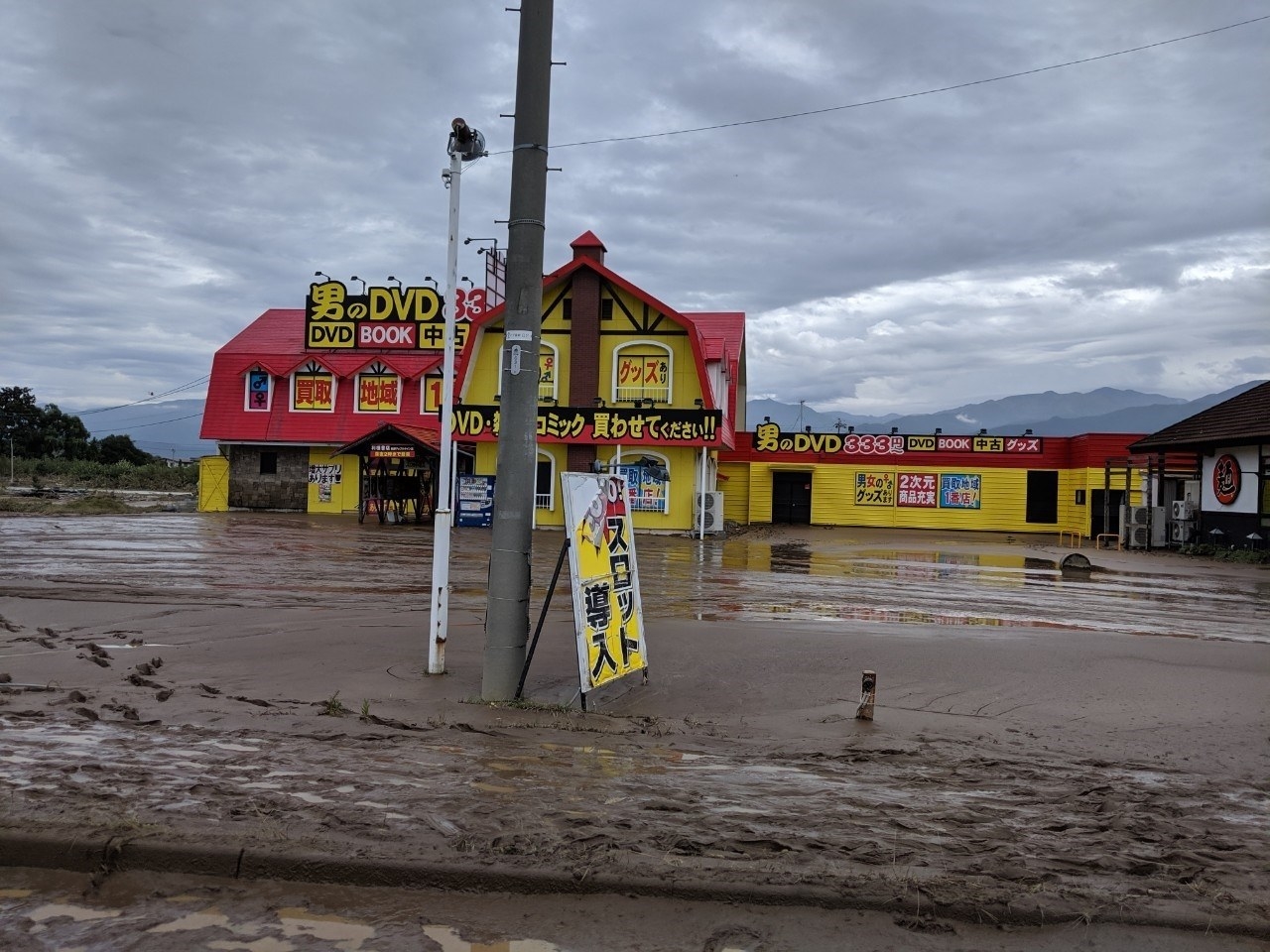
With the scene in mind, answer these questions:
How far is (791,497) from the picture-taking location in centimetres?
4109

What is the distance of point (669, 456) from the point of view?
31.8m

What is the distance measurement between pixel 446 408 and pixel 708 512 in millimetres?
23292

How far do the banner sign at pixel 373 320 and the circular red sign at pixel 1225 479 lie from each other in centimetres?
2608

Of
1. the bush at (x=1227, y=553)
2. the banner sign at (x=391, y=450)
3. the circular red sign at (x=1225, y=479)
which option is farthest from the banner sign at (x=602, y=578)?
the circular red sign at (x=1225, y=479)

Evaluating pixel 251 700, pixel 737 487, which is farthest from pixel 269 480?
pixel 251 700

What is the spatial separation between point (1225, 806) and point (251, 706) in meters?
6.02

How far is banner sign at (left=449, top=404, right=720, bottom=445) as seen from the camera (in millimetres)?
30688

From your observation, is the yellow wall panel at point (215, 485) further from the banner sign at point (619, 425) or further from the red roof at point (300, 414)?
the banner sign at point (619, 425)

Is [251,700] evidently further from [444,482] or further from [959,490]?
[959,490]

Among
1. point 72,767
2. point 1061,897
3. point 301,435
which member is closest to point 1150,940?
point 1061,897

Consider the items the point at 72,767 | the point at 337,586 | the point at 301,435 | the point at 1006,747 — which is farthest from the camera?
the point at 301,435

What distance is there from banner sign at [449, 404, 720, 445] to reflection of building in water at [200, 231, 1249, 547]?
0.05 meters

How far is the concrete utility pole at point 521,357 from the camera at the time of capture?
748cm

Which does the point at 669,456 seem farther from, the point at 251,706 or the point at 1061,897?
the point at 1061,897
